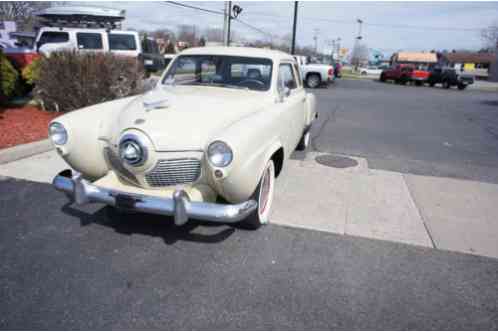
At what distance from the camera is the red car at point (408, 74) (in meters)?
28.3

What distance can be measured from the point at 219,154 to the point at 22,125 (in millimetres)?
5779

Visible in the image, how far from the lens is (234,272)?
9.34 feet

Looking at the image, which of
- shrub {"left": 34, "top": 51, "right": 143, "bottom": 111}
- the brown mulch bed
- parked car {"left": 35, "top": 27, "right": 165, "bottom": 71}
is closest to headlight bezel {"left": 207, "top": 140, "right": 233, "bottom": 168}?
the brown mulch bed

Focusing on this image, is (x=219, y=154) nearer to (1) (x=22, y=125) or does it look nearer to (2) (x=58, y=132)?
(2) (x=58, y=132)

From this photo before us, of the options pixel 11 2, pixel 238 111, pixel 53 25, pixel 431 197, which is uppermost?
pixel 11 2

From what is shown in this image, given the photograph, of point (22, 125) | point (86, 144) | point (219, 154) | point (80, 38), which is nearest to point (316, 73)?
point (80, 38)

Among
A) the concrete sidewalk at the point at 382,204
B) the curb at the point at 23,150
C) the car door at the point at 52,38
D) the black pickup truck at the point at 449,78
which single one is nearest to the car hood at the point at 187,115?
the concrete sidewalk at the point at 382,204

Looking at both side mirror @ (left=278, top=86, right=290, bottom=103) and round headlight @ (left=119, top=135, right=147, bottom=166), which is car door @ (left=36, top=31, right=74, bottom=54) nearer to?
side mirror @ (left=278, top=86, right=290, bottom=103)

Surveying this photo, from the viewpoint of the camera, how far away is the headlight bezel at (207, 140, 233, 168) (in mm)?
2650

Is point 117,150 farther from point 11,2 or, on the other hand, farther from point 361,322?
point 11,2

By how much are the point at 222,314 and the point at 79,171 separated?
2037 millimetres

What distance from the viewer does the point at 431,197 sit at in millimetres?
4496

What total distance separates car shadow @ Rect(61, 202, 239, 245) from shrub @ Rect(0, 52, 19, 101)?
5528 mm

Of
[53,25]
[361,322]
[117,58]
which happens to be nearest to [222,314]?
Result: [361,322]
